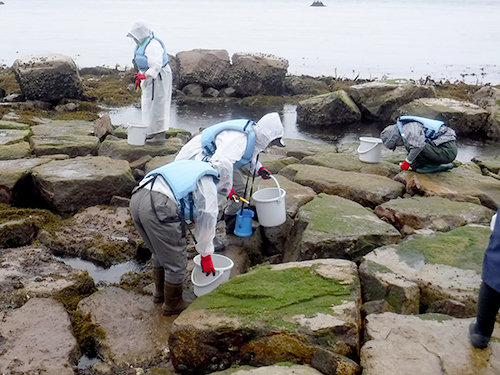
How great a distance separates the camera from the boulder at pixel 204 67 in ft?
54.1

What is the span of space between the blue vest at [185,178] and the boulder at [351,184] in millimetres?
2845

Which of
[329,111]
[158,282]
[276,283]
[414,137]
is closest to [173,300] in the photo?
[158,282]

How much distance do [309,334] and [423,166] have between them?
460 centimetres

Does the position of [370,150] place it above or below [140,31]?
below

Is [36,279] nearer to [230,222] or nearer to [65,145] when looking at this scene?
[230,222]

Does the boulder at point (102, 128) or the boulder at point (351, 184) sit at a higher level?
the boulder at point (351, 184)

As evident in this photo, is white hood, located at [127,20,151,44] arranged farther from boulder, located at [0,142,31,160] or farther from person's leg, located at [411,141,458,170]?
person's leg, located at [411,141,458,170]

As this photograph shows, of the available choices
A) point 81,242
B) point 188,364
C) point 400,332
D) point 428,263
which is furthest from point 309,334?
point 81,242

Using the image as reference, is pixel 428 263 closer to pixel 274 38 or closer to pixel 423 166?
pixel 423 166

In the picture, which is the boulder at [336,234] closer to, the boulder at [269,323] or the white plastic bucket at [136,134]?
the boulder at [269,323]

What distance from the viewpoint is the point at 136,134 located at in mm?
8273

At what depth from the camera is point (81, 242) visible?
5613 millimetres

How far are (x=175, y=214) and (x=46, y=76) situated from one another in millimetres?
11073

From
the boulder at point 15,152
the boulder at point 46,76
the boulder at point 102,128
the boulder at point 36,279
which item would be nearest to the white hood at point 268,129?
the boulder at point 36,279
